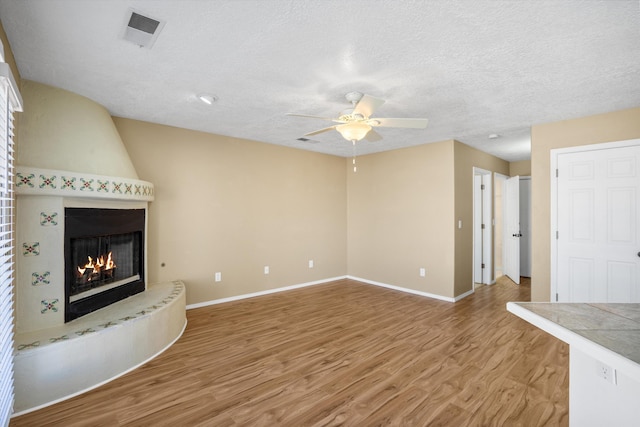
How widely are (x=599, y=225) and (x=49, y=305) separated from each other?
5.16 m

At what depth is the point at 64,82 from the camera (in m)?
2.60

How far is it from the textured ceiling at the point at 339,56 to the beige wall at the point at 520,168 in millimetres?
3096

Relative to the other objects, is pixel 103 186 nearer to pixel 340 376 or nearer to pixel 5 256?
→ pixel 5 256

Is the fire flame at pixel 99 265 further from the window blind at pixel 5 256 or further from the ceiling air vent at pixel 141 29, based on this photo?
the ceiling air vent at pixel 141 29

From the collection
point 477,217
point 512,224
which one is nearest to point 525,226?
point 512,224

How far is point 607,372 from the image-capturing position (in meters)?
1.30

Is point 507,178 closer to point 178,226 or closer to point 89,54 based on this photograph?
point 178,226

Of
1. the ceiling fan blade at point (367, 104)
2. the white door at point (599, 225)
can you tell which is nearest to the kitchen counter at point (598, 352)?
the ceiling fan blade at point (367, 104)

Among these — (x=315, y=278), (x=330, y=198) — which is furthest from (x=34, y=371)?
(x=330, y=198)

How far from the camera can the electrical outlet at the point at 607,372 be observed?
4.18ft

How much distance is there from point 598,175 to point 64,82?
5.14m

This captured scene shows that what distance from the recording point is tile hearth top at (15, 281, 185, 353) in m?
2.21

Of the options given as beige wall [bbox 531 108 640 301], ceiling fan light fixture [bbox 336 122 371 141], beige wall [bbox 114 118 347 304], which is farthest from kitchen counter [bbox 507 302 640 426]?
beige wall [bbox 114 118 347 304]

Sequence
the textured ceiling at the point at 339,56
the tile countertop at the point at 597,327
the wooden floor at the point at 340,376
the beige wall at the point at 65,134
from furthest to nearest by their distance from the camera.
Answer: the beige wall at the point at 65,134 < the wooden floor at the point at 340,376 < the textured ceiling at the point at 339,56 < the tile countertop at the point at 597,327
